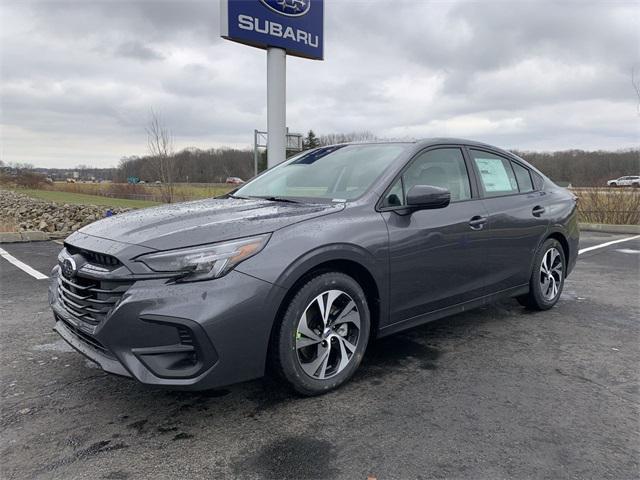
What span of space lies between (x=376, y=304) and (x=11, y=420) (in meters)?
2.26

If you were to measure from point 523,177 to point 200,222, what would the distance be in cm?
340

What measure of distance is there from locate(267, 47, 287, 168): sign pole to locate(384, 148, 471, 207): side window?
807 centimetres

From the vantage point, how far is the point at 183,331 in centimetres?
248

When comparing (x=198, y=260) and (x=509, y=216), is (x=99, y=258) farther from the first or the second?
(x=509, y=216)

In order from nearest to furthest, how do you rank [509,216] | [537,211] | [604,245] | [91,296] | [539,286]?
→ [91,296] → [509,216] → [537,211] → [539,286] → [604,245]

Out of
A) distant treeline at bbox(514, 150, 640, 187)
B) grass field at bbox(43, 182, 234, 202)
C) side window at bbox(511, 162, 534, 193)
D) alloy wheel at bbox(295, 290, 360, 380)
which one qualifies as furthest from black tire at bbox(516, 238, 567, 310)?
distant treeline at bbox(514, 150, 640, 187)

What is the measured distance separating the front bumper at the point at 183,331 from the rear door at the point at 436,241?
1.18 m

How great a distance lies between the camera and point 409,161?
3682mm

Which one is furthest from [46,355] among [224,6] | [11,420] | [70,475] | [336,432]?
[224,6]

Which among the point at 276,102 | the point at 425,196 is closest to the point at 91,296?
the point at 425,196

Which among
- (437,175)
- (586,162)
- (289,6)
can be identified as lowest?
(437,175)

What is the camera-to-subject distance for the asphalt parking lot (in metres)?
2.33

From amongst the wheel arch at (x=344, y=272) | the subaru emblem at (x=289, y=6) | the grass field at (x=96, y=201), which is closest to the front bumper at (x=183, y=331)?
the wheel arch at (x=344, y=272)

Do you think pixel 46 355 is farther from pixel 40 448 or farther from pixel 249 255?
pixel 249 255
